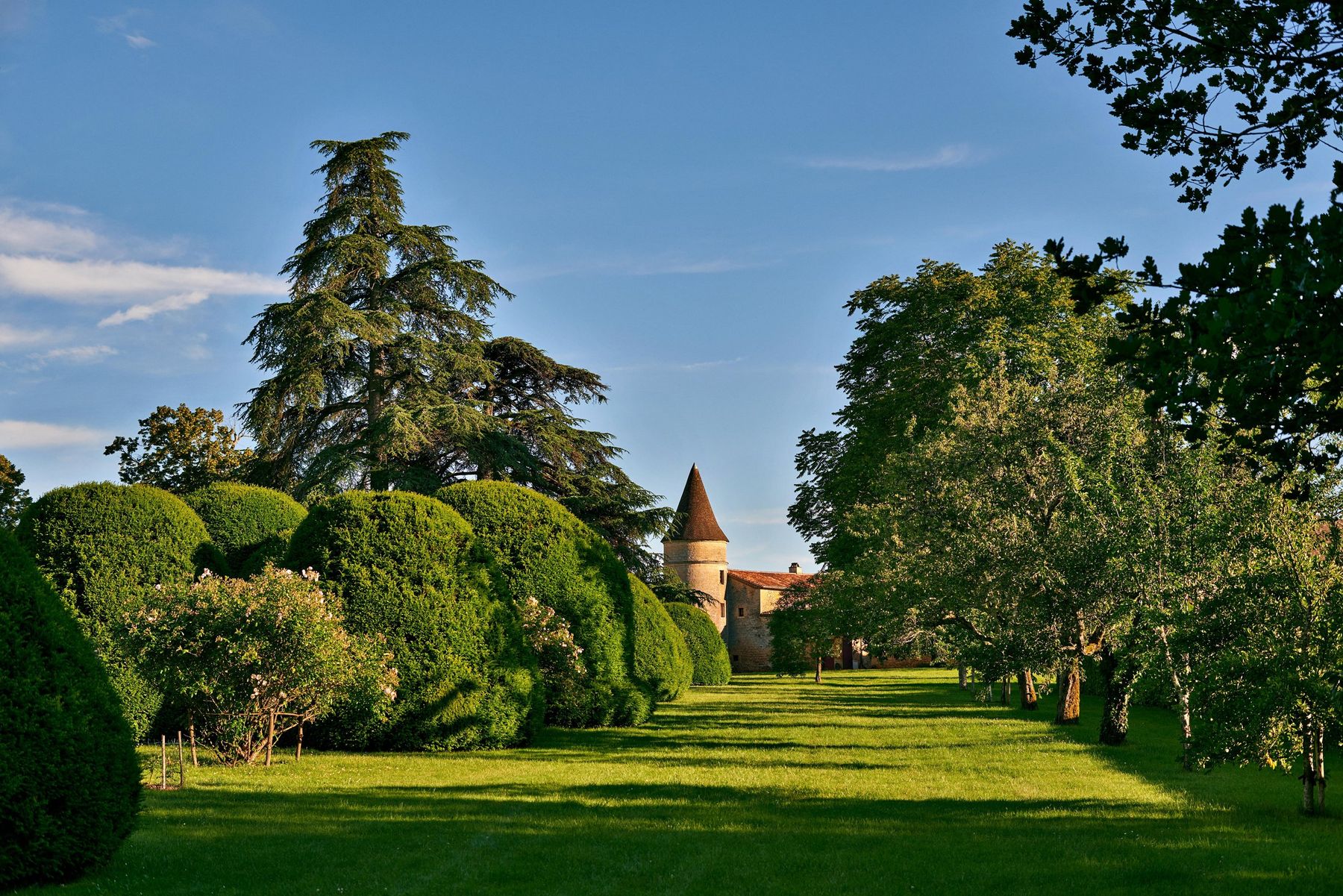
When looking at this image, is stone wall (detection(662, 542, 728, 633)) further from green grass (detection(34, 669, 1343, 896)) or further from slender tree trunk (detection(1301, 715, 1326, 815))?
slender tree trunk (detection(1301, 715, 1326, 815))

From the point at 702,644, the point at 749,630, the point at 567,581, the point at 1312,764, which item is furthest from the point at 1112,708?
the point at 749,630

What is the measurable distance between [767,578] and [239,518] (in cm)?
6774

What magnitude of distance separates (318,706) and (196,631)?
238 centimetres

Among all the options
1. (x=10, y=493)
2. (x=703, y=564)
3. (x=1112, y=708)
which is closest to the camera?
(x=1112, y=708)

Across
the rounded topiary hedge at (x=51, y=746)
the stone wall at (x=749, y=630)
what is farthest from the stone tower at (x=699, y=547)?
the rounded topiary hedge at (x=51, y=746)

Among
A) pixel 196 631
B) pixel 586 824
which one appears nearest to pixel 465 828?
pixel 586 824

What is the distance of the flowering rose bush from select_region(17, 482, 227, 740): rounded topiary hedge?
7.44ft

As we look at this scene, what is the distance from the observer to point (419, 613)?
19.1m

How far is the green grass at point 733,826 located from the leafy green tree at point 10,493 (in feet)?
81.0

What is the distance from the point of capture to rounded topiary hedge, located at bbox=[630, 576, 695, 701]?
30.7 m

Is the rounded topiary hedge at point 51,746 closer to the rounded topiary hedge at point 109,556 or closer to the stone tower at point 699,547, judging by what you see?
the rounded topiary hedge at point 109,556

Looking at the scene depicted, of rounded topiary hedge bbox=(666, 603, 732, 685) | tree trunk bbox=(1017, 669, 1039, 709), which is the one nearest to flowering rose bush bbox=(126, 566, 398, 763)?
tree trunk bbox=(1017, 669, 1039, 709)

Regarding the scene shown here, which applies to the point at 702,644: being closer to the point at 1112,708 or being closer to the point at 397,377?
the point at 397,377

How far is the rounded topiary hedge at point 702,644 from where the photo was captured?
152ft
